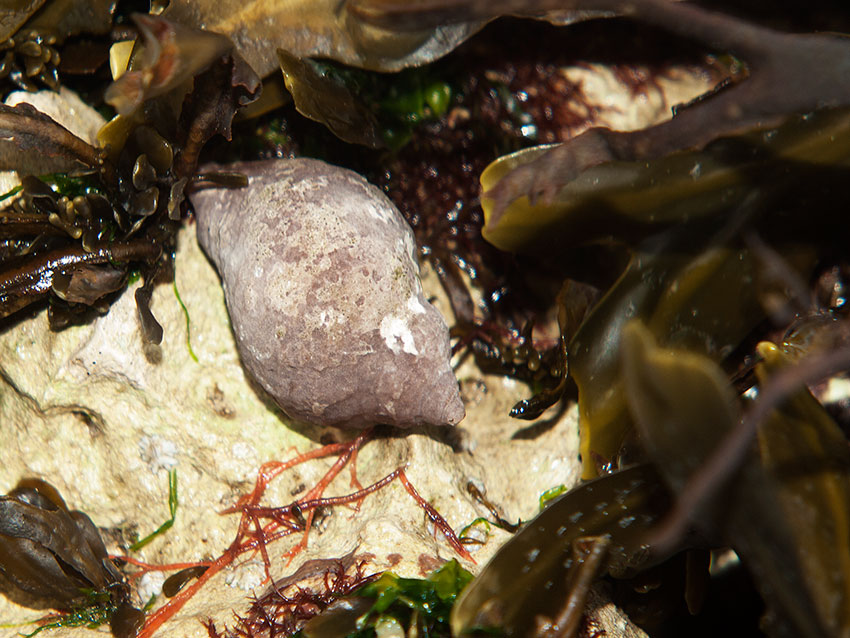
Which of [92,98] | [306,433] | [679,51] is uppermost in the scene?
[92,98]

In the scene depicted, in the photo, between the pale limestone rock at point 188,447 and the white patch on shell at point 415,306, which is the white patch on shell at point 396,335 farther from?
the pale limestone rock at point 188,447

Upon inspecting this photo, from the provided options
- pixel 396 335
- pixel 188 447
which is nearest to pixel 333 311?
pixel 396 335

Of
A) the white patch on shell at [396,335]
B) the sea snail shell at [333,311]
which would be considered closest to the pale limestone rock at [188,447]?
the sea snail shell at [333,311]

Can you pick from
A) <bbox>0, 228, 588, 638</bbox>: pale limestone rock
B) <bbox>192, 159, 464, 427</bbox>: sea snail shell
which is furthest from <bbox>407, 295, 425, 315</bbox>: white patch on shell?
<bbox>0, 228, 588, 638</bbox>: pale limestone rock

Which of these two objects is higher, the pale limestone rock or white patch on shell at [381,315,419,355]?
white patch on shell at [381,315,419,355]

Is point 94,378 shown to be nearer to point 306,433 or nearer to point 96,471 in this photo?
point 96,471

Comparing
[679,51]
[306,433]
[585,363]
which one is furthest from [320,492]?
[679,51]

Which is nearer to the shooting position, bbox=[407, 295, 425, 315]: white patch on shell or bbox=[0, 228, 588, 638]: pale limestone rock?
bbox=[407, 295, 425, 315]: white patch on shell

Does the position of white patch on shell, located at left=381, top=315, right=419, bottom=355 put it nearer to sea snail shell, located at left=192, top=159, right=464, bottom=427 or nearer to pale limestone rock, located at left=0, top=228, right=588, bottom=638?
sea snail shell, located at left=192, top=159, right=464, bottom=427
